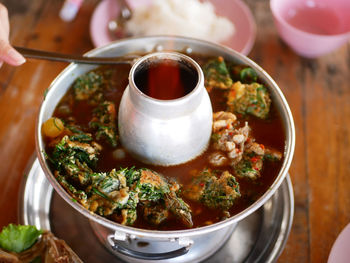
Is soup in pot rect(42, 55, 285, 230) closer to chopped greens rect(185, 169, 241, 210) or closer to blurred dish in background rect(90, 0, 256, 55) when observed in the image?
chopped greens rect(185, 169, 241, 210)

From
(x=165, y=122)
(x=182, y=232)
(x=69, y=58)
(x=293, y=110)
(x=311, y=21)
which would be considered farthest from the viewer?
(x=311, y=21)

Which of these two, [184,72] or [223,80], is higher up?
[184,72]

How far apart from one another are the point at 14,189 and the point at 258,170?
44.4 inches

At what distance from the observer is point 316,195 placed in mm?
1787

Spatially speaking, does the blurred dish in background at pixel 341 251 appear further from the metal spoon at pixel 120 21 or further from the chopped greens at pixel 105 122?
the metal spoon at pixel 120 21

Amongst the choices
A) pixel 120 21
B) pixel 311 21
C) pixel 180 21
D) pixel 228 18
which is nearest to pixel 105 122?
pixel 180 21

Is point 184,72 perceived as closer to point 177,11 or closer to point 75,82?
point 75,82

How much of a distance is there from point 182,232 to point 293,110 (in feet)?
4.04

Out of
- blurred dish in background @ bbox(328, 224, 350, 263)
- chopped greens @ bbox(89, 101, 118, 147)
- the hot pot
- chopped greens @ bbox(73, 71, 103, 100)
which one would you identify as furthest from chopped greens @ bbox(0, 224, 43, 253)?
blurred dish in background @ bbox(328, 224, 350, 263)

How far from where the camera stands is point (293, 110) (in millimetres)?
2088

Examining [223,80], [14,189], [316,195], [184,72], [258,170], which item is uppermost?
[184,72]

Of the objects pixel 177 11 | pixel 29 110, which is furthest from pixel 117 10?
pixel 29 110

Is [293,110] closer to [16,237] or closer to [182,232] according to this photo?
[182,232]

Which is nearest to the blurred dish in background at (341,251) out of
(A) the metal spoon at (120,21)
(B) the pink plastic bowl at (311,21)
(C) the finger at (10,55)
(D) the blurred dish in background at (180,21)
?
(B) the pink plastic bowl at (311,21)
